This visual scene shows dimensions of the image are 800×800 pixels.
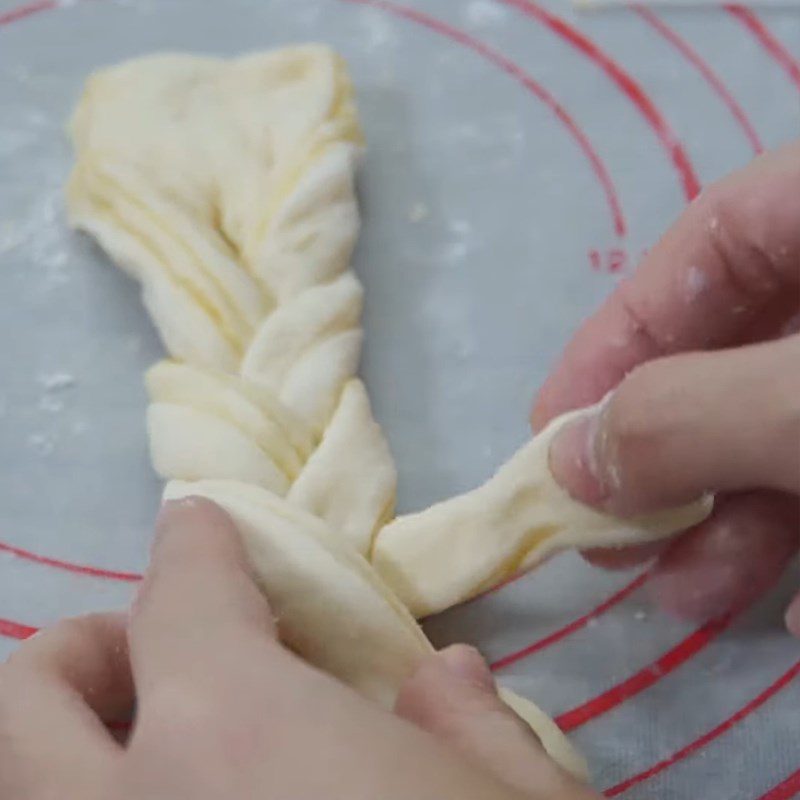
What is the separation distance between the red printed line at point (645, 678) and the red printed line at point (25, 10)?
81 centimetres

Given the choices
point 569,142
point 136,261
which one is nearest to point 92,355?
point 136,261

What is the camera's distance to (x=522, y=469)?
0.76 m

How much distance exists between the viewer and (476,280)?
1.00 m

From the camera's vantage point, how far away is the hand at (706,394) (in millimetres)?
618

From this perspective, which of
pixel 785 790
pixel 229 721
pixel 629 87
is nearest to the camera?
pixel 229 721

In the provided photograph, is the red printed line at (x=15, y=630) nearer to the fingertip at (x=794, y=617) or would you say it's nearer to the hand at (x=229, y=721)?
the hand at (x=229, y=721)

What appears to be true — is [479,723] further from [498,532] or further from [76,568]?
[76,568]

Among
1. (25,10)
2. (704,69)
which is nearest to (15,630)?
(25,10)

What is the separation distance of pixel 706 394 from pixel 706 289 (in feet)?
0.69

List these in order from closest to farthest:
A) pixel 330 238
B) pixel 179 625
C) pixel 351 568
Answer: pixel 179 625, pixel 351 568, pixel 330 238

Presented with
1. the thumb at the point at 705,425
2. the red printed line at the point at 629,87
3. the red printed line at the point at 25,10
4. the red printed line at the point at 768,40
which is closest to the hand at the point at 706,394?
the thumb at the point at 705,425

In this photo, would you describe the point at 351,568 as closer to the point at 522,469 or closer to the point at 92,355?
the point at 522,469

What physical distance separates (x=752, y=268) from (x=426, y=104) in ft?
1.35

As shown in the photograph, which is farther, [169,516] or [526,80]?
[526,80]
